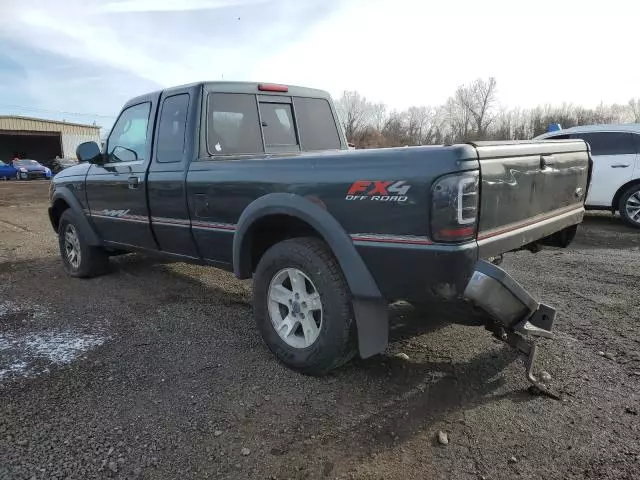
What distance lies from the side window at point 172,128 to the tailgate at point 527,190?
2604 mm

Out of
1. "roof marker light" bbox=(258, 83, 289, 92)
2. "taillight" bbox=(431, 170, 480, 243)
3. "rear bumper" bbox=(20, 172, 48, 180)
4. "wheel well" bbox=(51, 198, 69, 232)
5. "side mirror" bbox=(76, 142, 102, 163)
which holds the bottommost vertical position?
"rear bumper" bbox=(20, 172, 48, 180)

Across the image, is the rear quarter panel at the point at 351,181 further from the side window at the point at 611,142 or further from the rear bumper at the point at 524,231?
the side window at the point at 611,142

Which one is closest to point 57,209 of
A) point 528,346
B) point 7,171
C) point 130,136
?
point 130,136

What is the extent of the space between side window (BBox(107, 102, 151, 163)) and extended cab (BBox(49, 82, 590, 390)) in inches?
0.9

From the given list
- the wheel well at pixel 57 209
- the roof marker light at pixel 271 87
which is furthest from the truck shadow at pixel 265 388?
the wheel well at pixel 57 209

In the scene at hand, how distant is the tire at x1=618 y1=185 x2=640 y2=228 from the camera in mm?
9008

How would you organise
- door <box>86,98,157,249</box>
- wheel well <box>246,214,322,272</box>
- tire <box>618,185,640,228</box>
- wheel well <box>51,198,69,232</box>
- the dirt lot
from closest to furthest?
1. the dirt lot
2. wheel well <box>246,214,322,272</box>
3. door <box>86,98,157,249</box>
4. wheel well <box>51,198,69,232</box>
5. tire <box>618,185,640,228</box>

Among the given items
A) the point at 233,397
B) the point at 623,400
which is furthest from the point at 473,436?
the point at 233,397

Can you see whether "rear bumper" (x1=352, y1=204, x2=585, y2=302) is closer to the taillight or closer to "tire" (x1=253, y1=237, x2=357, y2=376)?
the taillight

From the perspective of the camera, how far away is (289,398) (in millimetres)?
3029

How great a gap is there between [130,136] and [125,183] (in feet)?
1.77

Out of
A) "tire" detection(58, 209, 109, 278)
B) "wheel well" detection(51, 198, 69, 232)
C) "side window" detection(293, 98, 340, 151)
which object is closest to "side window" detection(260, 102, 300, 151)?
"side window" detection(293, 98, 340, 151)

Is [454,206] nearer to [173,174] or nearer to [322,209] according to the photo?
[322,209]

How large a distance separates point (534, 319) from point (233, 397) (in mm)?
1898
